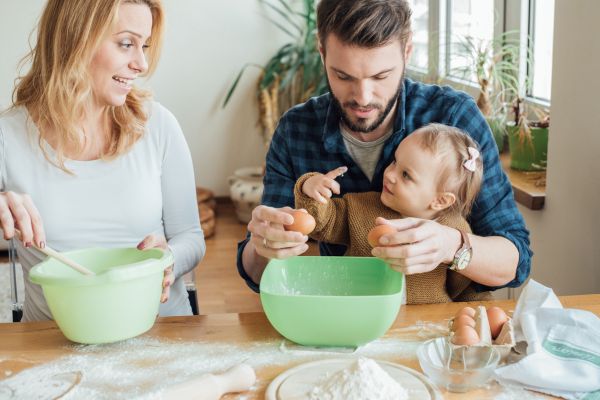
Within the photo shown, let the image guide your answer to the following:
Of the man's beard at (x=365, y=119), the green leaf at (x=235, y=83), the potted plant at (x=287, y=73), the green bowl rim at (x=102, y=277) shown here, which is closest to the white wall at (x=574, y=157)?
the man's beard at (x=365, y=119)

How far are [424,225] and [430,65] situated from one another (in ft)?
9.41

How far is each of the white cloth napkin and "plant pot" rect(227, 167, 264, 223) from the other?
354 centimetres

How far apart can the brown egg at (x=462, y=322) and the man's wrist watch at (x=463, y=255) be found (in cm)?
19

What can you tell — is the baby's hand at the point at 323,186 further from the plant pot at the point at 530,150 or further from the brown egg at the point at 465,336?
the plant pot at the point at 530,150

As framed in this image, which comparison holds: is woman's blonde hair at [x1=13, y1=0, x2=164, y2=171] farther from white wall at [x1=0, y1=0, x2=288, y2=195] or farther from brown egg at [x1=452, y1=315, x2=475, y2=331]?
white wall at [x1=0, y1=0, x2=288, y2=195]

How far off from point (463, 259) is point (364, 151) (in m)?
0.44

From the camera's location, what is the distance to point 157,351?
138cm

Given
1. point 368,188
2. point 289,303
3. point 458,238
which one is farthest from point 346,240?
point 289,303

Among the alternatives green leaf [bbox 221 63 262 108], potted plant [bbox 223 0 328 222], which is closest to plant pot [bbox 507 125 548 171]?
potted plant [bbox 223 0 328 222]

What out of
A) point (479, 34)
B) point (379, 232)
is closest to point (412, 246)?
point (379, 232)

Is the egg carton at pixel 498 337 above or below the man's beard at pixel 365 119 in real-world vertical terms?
below

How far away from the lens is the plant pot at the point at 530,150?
2.68m

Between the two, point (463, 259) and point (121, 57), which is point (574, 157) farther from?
point (121, 57)

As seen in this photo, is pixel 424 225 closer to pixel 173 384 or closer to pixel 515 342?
pixel 515 342
